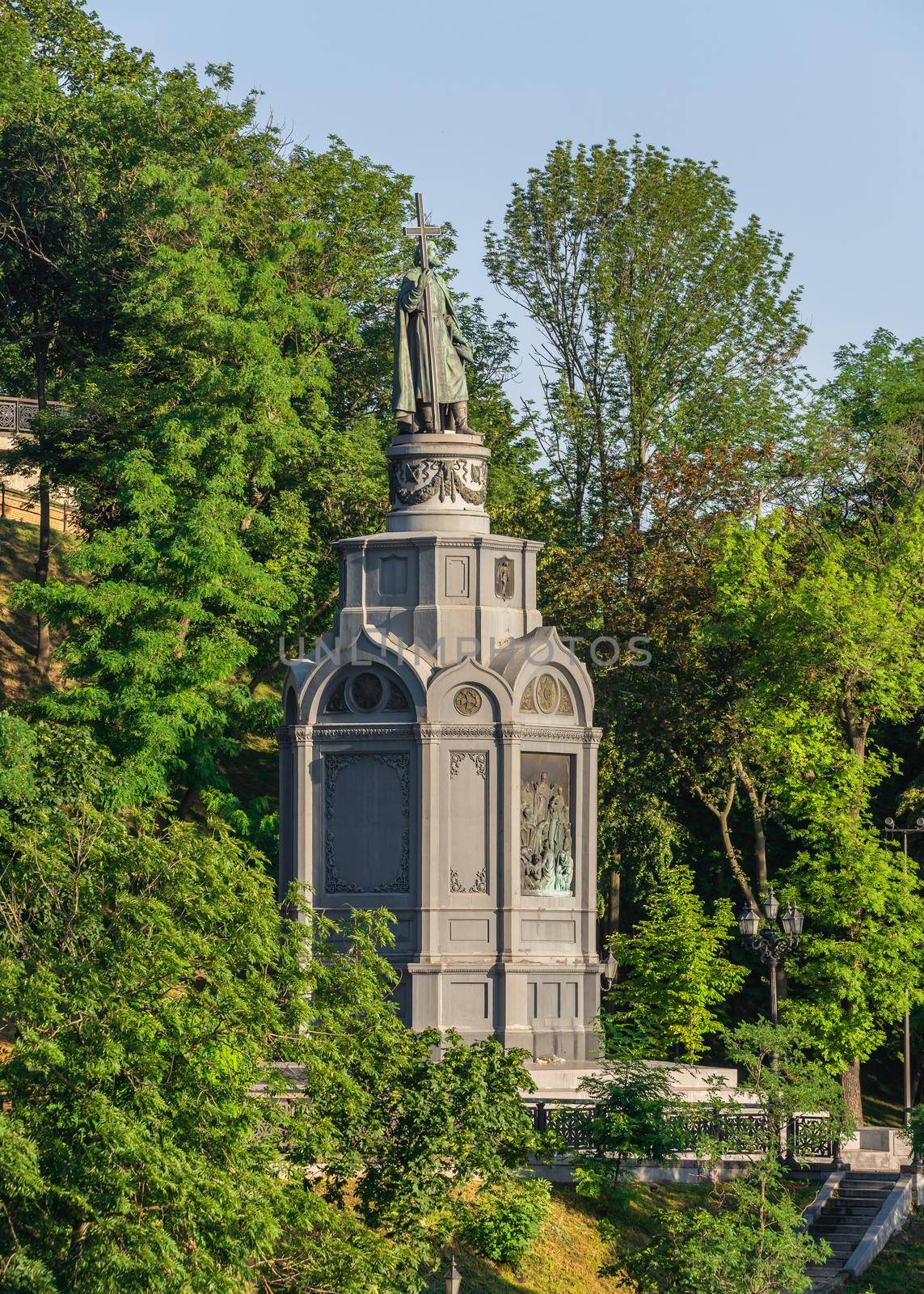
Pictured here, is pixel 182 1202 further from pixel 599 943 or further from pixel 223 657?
pixel 599 943

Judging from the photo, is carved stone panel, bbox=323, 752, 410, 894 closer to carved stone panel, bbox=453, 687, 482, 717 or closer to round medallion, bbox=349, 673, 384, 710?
round medallion, bbox=349, 673, 384, 710

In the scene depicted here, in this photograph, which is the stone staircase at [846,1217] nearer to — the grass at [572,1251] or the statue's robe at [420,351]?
the grass at [572,1251]

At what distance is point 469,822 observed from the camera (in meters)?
34.9

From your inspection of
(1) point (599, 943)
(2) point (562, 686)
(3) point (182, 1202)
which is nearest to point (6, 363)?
(1) point (599, 943)

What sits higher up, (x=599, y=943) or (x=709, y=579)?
(x=709, y=579)

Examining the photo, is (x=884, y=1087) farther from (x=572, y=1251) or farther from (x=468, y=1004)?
(x=572, y=1251)

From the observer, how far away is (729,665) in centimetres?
4697

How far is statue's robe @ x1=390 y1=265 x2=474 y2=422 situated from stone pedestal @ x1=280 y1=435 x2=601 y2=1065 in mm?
1103

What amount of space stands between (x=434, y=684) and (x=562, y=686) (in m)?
2.26

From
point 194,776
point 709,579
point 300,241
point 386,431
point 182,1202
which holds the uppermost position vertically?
point 300,241

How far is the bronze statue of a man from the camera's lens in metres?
37.1

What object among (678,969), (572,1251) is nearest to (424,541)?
(572,1251)

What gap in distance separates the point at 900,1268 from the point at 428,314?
50.9ft

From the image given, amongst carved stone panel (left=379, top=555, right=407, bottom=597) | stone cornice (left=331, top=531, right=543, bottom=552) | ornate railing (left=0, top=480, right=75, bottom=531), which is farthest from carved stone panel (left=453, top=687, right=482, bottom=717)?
ornate railing (left=0, top=480, right=75, bottom=531)
